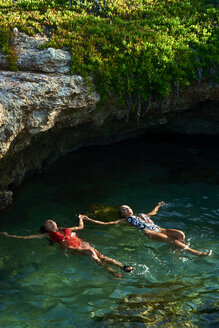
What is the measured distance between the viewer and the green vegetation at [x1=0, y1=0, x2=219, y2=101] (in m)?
13.0

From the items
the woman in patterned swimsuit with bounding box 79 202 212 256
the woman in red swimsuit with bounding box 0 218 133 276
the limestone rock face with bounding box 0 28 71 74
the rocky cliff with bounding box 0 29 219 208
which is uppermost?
the limestone rock face with bounding box 0 28 71 74

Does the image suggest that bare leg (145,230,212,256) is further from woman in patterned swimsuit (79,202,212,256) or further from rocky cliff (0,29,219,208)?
rocky cliff (0,29,219,208)

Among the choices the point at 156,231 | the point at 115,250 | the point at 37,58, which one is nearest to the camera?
the point at 115,250

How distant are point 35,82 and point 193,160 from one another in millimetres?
8993

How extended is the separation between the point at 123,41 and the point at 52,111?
14.3 ft

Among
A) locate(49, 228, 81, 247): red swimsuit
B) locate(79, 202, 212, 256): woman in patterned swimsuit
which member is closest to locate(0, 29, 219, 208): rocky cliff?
locate(49, 228, 81, 247): red swimsuit

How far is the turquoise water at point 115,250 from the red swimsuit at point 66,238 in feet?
1.16

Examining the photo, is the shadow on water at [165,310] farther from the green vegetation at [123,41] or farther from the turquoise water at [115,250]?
the green vegetation at [123,41]

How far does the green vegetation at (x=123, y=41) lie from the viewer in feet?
42.6

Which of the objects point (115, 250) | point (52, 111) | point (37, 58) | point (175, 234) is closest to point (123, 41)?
point (37, 58)

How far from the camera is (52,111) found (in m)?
11.7

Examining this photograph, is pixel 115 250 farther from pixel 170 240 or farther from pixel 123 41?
pixel 123 41

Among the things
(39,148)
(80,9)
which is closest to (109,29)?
(80,9)

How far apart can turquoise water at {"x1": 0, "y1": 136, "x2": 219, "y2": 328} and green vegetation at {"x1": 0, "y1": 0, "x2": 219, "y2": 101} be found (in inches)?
152
